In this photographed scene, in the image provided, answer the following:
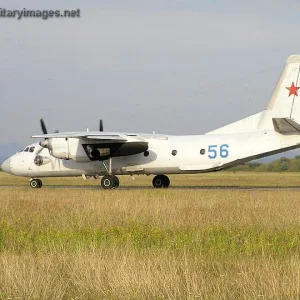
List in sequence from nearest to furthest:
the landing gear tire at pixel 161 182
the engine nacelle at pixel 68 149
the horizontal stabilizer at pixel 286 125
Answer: the horizontal stabilizer at pixel 286 125 → the engine nacelle at pixel 68 149 → the landing gear tire at pixel 161 182

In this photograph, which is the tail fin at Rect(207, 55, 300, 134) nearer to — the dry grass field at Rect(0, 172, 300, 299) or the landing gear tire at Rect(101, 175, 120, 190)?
the landing gear tire at Rect(101, 175, 120, 190)

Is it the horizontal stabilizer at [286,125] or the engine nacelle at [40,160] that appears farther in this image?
the engine nacelle at [40,160]

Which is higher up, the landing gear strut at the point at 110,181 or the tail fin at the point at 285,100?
the tail fin at the point at 285,100

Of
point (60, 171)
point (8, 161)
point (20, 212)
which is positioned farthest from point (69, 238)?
point (8, 161)

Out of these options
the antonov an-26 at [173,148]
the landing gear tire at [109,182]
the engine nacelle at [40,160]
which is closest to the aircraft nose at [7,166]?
the antonov an-26 at [173,148]

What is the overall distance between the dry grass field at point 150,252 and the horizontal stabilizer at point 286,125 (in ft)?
36.1

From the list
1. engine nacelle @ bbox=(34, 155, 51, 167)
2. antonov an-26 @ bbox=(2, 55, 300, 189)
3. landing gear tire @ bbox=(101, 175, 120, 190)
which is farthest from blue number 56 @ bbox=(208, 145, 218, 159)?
engine nacelle @ bbox=(34, 155, 51, 167)

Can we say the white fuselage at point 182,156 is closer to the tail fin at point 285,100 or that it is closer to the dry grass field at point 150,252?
the tail fin at point 285,100

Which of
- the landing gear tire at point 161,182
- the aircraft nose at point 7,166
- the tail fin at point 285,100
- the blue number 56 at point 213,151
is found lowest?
the landing gear tire at point 161,182

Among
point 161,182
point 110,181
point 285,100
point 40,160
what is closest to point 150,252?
point 285,100

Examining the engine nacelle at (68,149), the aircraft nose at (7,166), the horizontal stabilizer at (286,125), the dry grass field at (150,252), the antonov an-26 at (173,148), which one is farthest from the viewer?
the aircraft nose at (7,166)

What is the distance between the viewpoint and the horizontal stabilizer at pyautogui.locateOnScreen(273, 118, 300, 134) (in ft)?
102

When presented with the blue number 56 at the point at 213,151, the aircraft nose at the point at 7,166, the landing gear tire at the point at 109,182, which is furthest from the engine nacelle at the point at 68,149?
the blue number 56 at the point at 213,151

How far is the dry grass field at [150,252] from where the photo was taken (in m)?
8.22
